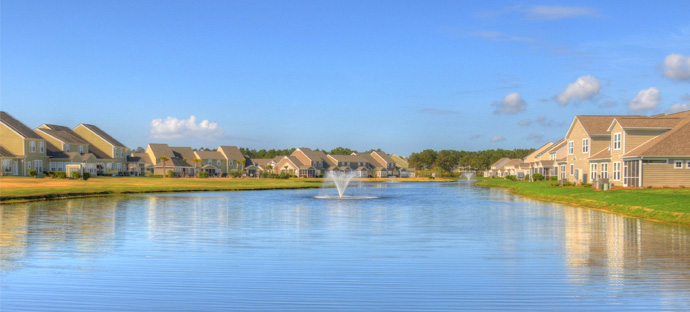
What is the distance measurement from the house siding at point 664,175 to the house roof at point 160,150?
94.7 metres

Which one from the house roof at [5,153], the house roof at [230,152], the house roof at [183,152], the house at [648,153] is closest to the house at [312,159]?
the house roof at [230,152]

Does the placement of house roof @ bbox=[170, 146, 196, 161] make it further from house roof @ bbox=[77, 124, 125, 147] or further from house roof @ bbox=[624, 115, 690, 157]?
house roof @ bbox=[624, 115, 690, 157]

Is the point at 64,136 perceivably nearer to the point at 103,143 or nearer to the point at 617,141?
the point at 103,143

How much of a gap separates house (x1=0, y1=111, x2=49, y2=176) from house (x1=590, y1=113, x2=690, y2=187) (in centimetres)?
6317

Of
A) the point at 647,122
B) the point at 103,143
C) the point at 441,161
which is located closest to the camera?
the point at 647,122

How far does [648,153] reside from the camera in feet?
144

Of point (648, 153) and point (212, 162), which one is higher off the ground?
point (212, 162)

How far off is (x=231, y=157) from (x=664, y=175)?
101 meters

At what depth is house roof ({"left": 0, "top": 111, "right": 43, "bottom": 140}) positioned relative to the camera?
71.2 metres

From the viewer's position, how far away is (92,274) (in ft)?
43.7

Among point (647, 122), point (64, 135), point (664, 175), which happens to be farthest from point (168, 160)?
point (664, 175)

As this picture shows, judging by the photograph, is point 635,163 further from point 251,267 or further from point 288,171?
point 288,171

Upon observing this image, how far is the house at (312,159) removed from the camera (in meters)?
135

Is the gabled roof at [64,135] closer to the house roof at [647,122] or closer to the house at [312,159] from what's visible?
the house at [312,159]
